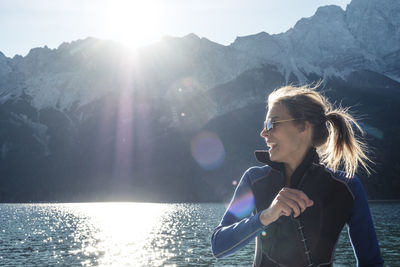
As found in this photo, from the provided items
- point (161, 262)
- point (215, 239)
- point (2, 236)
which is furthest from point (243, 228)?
point (2, 236)

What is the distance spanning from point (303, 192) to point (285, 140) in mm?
641

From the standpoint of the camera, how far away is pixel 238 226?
147 inches

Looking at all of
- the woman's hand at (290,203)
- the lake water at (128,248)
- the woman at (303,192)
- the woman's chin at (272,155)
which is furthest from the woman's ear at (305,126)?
the lake water at (128,248)

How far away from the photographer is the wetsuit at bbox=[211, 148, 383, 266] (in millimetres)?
3785

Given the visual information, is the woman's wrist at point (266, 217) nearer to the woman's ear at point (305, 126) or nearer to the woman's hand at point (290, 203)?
the woman's hand at point (290, 203)

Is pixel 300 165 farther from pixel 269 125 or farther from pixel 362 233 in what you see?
pixel 362 233

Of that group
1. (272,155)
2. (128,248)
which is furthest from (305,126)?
(128,248)

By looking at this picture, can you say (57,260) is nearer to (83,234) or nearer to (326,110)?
(83,234)

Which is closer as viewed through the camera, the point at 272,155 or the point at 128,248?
the point at 272,155

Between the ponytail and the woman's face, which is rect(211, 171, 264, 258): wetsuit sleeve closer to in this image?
the woman's face

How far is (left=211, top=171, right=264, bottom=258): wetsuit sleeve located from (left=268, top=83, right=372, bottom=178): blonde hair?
866 mm

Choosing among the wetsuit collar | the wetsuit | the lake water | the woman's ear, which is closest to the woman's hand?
the wetsuit

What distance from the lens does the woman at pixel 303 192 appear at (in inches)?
150

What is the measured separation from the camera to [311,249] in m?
3.82
